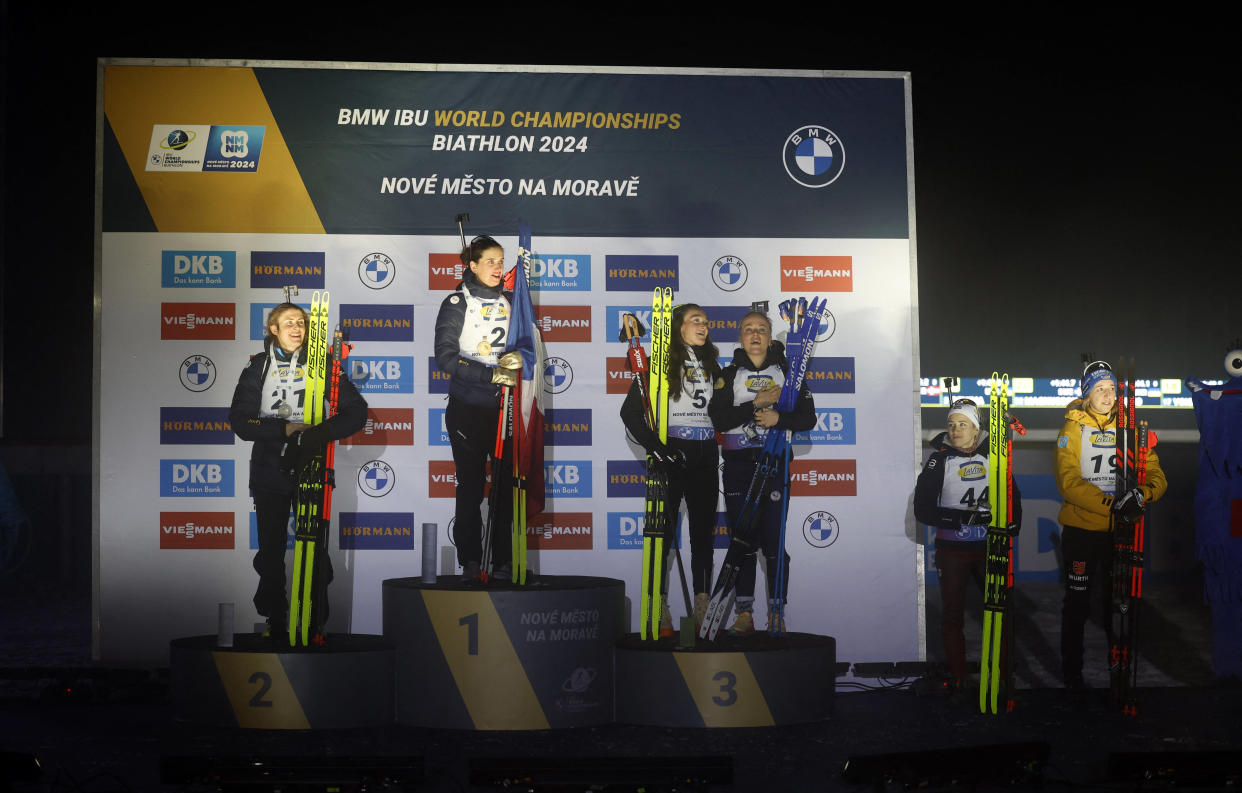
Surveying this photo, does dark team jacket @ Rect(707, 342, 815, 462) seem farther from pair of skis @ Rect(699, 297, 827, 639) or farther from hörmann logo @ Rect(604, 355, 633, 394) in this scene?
hörmann logo @ Rect(604, 355, 633, 394)

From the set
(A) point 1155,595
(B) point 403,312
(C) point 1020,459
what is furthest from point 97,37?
(A) point 1155,595

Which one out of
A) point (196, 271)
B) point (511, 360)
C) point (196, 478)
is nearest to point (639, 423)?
point (511, 360)

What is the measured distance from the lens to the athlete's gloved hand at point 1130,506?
487cm

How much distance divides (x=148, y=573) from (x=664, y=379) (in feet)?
8.77

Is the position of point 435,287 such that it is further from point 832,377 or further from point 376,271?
point 832,377

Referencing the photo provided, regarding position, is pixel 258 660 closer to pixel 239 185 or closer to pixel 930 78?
pixel 239 185

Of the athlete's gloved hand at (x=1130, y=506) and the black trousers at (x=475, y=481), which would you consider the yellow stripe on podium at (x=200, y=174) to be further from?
the athlete's gloved hand at (x=1130, y=506)

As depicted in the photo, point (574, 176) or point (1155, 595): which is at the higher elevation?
point (574, 176)

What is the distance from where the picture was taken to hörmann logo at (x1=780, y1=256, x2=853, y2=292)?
5.79 m

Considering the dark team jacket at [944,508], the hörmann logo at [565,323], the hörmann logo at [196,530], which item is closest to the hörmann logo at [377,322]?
the hörmann logo at [565,323]

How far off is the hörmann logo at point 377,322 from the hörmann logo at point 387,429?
1.12 ft

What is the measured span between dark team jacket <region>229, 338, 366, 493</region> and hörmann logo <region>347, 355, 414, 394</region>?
454mm

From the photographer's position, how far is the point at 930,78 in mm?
10594

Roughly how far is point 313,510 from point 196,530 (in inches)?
48.3
